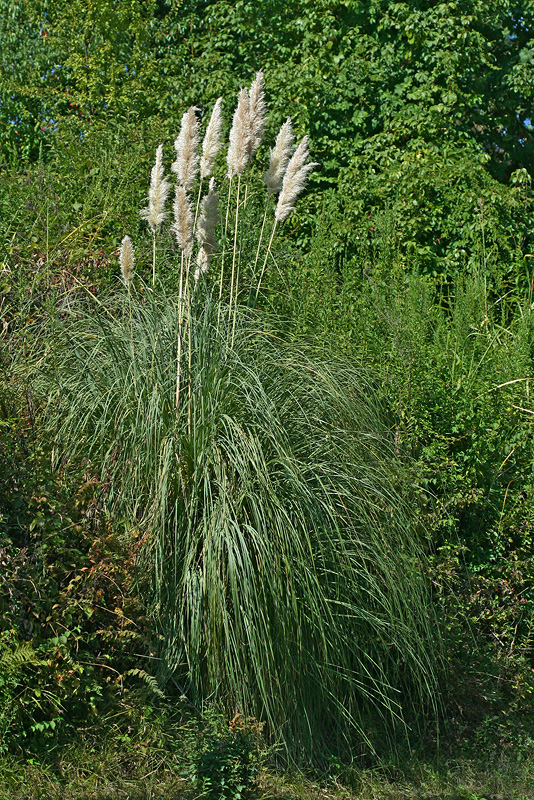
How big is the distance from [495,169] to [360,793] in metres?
8.72

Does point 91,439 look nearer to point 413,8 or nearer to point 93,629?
point 93,629

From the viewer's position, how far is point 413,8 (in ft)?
32.0

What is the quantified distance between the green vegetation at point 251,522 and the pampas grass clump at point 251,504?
19 millimetres

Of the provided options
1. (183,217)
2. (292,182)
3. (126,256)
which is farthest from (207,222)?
(292,182)

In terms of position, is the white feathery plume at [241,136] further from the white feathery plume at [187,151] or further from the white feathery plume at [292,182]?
the white feathery plume at [292,182]

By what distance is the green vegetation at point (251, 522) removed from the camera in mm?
3920

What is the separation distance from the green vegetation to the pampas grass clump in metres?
0.02

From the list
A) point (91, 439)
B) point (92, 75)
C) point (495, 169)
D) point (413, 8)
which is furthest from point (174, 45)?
point (91, 439)

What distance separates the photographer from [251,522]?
169 inches

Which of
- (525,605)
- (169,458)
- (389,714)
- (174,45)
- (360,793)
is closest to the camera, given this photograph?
(360,793)

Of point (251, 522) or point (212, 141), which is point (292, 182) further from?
point (251, 522)

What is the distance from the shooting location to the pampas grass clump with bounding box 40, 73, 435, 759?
4062 mm

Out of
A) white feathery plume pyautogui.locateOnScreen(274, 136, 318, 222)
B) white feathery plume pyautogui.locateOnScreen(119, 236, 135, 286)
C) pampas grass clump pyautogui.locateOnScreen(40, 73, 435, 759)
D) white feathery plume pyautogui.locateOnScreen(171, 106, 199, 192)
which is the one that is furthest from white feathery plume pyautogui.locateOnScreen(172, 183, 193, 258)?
white feathery plume pyautogui.locateOnScreen(274, 136, 318, 222)

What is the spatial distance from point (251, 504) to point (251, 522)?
4.6 inches
